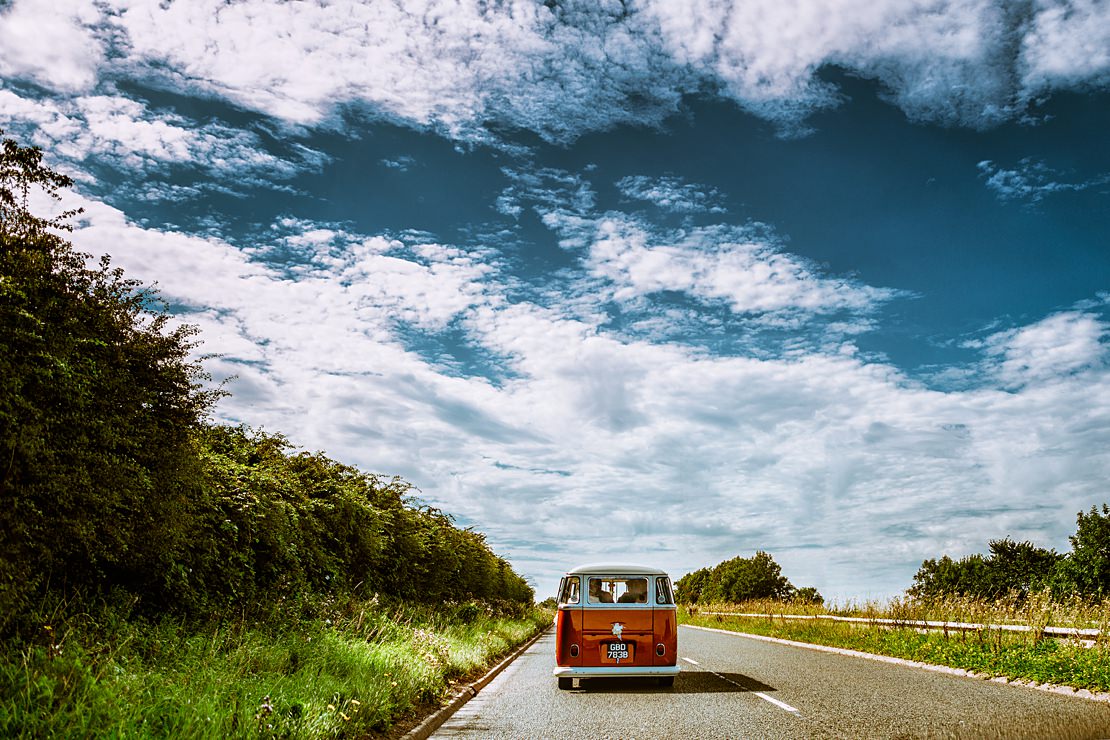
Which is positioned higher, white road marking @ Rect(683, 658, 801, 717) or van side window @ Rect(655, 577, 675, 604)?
van side window @ Rect(655, 577, 675, 604)

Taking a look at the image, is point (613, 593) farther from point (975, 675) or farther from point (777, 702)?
point (975, 675)

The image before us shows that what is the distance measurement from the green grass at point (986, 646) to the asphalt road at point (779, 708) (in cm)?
86

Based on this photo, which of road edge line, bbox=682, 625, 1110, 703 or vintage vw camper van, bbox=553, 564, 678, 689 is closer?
road edge line, bbox=682, 625, 1110, 703

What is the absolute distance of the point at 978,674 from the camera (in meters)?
14.9

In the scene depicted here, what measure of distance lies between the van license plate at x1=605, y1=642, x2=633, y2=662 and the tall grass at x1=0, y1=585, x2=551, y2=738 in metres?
2.62

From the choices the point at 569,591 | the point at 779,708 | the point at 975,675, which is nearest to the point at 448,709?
the point at 569,591

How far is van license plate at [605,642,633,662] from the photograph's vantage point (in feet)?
42.0

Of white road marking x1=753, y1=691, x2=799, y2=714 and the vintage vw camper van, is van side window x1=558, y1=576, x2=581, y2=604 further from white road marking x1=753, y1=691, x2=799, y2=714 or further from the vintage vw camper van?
white road marking x1=753, y1=691, x2=799, y2=714

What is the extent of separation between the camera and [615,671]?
12688 millimetres

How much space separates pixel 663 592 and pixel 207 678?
8057 mm

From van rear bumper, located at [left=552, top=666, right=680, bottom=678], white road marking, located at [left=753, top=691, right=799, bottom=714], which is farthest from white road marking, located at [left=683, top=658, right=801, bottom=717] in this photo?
van rear bumper, located at [left=552, top=666, right=680, bottom=678]

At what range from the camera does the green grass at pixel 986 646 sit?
1284cm

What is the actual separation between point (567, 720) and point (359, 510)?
29.1 ft

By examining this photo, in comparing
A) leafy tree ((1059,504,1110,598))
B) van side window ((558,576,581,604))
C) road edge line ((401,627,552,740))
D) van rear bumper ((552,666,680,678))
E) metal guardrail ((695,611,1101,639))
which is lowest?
road edge line ((401,627,552,740))
